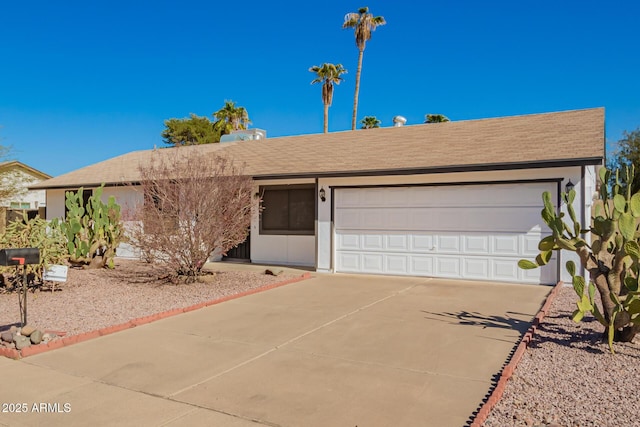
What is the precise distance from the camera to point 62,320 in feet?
25.1

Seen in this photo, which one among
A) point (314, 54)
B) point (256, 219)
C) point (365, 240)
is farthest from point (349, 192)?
point (314, 54)

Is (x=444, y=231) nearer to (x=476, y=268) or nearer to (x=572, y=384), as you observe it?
(x=476, y=268)

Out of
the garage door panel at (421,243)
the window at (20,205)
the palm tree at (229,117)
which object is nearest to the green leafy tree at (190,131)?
the palm tree at (229,117)

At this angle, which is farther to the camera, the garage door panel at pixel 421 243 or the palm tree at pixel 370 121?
the palm tree at pixel 370 121

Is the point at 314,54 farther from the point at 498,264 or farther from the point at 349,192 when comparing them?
the point at 498,264

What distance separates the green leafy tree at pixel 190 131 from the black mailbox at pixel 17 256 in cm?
3654

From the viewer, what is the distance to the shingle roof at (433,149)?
1112 centimetres

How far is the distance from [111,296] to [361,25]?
3214 centimetres

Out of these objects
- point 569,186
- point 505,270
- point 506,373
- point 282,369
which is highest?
Result: point 569,186

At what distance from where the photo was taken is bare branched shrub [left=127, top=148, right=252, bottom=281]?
10.5 metres

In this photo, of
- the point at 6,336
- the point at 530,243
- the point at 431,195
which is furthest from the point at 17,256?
the point at 530,243

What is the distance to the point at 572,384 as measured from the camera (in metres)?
4.79

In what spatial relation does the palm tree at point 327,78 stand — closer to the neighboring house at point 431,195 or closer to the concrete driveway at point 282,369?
the neighboring house at point 431,195

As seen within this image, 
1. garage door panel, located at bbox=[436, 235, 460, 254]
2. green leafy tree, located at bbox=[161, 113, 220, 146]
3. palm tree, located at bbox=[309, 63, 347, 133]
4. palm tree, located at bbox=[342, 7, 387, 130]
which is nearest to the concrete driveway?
garage door panel, located at bbox=[436, 235, 460, 254]
